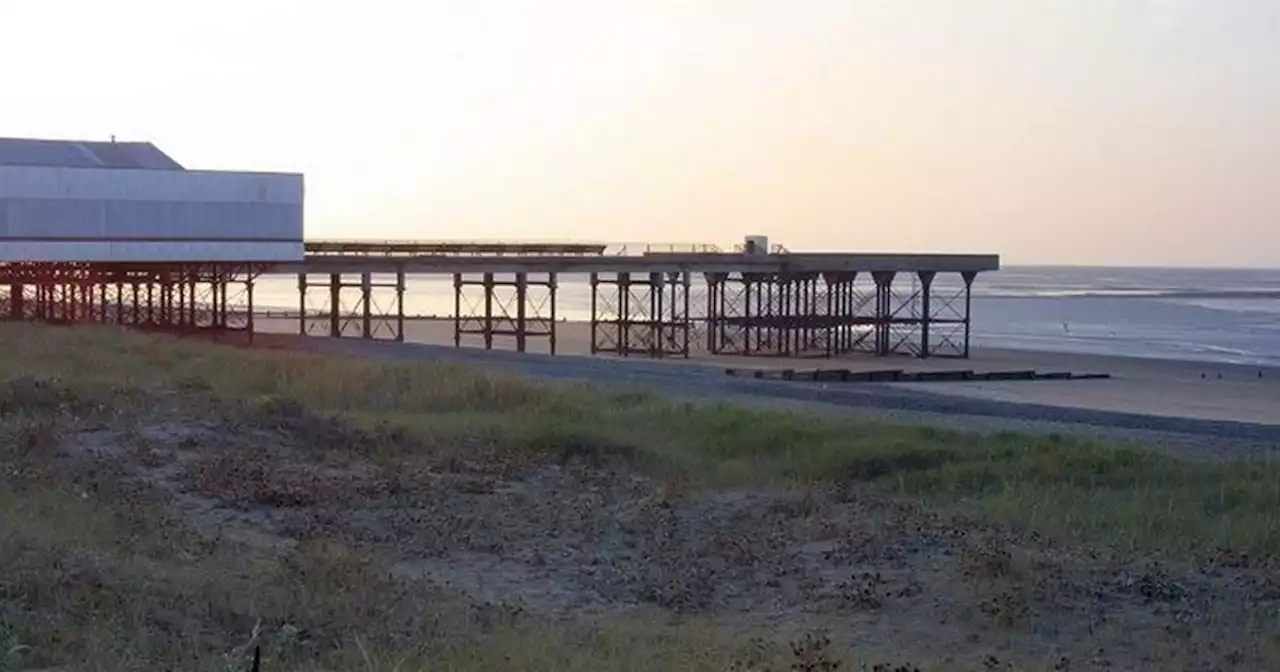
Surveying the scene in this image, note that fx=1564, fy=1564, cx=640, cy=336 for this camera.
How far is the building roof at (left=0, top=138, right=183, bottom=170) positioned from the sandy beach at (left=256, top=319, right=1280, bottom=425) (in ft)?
48.3

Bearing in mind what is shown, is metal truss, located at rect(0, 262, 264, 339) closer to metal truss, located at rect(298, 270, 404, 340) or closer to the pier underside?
the pier underside

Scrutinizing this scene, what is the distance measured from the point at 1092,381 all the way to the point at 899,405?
16.6m

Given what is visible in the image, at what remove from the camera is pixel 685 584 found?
12891 mm

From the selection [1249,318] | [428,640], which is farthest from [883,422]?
[1249,318]

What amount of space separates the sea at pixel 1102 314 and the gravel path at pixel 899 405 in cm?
2738

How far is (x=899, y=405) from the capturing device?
32.2 metres

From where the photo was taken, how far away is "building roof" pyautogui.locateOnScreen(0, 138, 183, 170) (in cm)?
4334

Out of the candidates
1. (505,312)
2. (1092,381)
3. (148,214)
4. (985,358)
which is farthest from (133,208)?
(505,312)

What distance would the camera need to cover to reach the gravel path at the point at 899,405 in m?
26.5

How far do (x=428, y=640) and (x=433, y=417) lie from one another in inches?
527

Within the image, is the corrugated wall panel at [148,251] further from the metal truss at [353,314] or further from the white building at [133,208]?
the metal truss at [353,314]

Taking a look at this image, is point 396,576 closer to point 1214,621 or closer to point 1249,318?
point 1214,621

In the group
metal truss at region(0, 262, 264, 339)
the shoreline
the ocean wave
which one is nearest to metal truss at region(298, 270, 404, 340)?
the shoreline

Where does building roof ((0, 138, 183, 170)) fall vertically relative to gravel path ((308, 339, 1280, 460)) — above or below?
above
